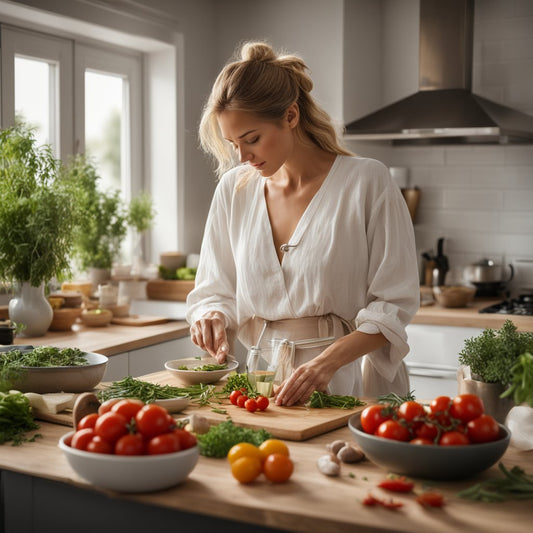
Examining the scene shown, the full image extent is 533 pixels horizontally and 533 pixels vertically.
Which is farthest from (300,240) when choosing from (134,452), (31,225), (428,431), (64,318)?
(64,318)

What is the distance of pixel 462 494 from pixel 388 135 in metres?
3.00

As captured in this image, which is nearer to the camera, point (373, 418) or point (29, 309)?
point (373, 418)

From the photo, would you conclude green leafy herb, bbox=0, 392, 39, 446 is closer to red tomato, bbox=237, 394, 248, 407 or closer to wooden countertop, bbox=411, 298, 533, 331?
red tomato, bbox=237, 394, 248, 407

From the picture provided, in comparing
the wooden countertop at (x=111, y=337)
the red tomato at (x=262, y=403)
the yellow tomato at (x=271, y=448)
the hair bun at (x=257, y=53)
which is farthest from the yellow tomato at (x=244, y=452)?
the wooden countertop at (x=111, y=337)

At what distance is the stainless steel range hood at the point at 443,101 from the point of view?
416 cm

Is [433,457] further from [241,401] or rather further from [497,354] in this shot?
[241,401]

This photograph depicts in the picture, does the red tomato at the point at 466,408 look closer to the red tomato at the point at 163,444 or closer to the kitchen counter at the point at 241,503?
the kitchen counter at the point at 241,503

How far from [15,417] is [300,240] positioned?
1010 mm

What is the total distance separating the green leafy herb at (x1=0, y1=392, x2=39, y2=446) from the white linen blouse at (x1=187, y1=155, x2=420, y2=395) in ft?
2.52

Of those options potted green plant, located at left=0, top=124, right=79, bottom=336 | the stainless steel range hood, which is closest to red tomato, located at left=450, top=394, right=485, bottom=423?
potted green plant, located at left=0, top=124, right=79, bottom=336

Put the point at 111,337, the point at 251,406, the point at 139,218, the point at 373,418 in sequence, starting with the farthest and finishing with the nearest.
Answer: the point at 139,218 → the point at 111,337 → the point at 251,406 → the point at 373,418

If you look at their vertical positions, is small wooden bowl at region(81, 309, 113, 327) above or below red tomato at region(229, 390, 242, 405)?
above

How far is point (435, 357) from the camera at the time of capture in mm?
4016

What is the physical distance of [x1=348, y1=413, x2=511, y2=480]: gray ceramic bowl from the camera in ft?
4.94
